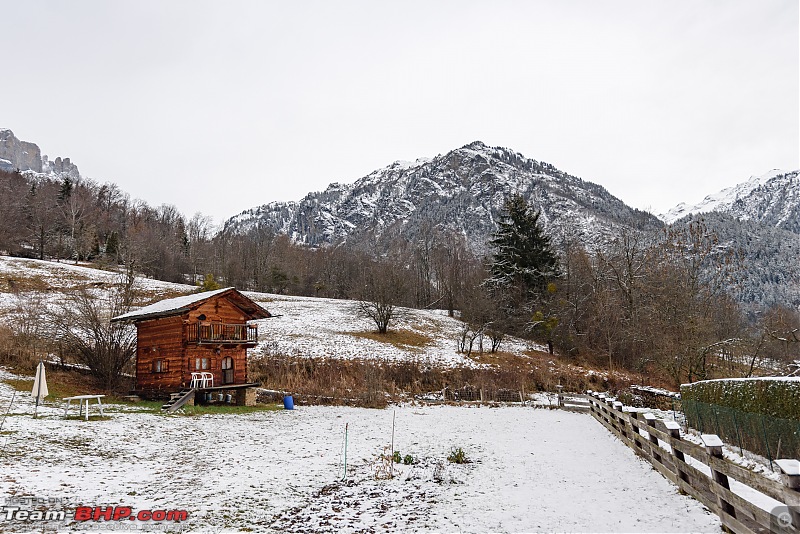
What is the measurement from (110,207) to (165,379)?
91191mm

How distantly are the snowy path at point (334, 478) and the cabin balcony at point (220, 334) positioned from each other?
7070mm

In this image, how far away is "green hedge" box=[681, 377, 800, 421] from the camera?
12453 millimetres

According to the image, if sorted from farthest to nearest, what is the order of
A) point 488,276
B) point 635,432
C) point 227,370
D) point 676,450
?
point 488,276, point 227,370, point 635,432, point 676,450

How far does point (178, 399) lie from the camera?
22281 millimetres

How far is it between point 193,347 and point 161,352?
1722 millimetres

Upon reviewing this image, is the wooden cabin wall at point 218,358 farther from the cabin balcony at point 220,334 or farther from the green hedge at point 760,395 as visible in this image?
the green hedge at point 760,395

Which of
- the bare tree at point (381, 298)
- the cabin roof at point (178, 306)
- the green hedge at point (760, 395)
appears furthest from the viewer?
the bare tree at point (381, 298)

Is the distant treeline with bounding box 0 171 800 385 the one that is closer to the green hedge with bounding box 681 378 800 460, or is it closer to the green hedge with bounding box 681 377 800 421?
the green hedge with bounding box 681 377 800 421

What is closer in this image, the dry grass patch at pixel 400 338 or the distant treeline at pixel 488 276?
the distant treeline at pixel 488 276

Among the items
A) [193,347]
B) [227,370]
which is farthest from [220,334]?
[227,370]

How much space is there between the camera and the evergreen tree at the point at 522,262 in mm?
51656

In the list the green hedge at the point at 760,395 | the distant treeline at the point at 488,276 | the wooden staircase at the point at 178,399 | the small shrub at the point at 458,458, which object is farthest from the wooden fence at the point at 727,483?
the wooden staircase at the point at 178,399

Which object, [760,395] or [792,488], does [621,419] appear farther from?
[792,488]

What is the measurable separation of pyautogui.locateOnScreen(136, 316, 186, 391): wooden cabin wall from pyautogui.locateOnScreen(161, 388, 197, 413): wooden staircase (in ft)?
2.39
